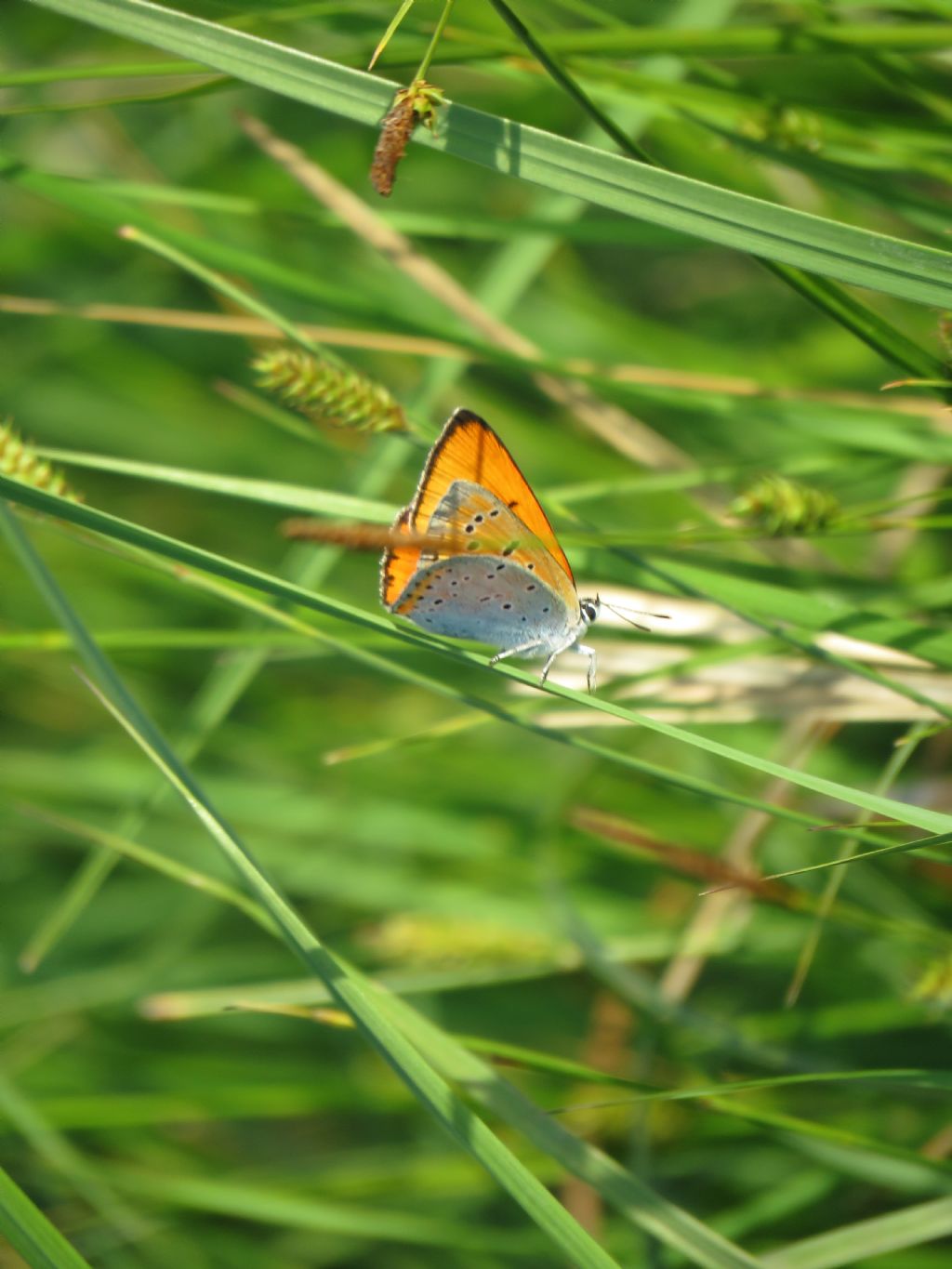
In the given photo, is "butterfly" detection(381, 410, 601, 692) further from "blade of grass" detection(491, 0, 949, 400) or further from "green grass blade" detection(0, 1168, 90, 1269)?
"green grass blade" detection(0, 1168, 90, 1269)

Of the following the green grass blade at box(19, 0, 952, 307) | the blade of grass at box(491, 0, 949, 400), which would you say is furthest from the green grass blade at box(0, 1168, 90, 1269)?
the blade of grass at box(491, 0, 949, 400)

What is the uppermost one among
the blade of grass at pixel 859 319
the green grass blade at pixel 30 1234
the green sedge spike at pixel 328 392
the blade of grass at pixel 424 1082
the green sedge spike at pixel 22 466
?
the blade of grass at pixel 859 319

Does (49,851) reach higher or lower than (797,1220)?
higher

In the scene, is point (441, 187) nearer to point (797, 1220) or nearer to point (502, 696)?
point (502, 696)

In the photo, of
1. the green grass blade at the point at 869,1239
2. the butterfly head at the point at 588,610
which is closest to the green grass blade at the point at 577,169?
the butterfly head at the point at 588,610

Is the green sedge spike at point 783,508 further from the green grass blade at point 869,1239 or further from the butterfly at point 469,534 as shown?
Answer: the green grass blade at point 869,1239

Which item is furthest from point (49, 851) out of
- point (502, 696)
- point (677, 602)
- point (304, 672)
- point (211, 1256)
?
point (677, 602)

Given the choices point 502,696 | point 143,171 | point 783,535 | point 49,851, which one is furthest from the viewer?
point 143,171
